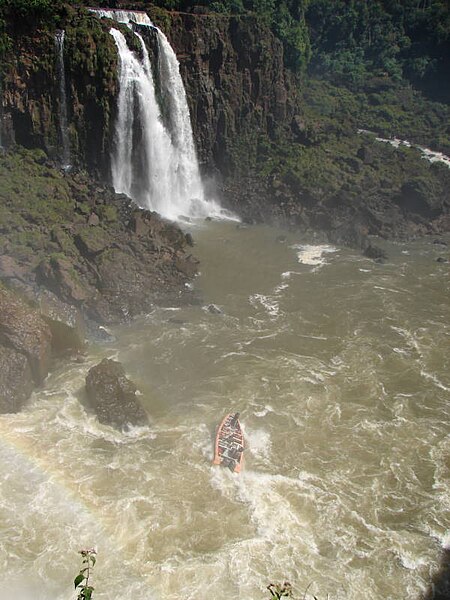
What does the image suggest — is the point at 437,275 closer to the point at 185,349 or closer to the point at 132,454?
the point at 185,349

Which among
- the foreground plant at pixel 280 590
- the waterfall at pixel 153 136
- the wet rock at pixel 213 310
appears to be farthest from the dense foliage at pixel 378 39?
the foreground plant at pixel 280 590

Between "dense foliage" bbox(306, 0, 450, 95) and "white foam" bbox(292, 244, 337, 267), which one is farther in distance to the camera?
"dense foliage" bbox(306, 0, 450, 95)

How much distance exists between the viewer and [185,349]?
27.1 m

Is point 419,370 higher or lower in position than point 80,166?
lower

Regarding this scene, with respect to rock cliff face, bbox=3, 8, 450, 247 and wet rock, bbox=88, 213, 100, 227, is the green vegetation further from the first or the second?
wet rock, bbox=88, 213, 100, 227

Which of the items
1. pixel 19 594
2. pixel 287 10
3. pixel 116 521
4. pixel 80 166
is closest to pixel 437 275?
pixel 80 166

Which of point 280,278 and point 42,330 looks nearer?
point 42,330

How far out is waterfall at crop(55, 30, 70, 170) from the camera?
34.8 metres

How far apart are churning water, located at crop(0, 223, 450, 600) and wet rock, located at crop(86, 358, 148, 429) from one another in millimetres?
522

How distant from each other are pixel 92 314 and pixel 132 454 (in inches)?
408

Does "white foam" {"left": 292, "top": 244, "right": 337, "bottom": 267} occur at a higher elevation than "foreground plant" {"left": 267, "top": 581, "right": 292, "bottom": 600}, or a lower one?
lower

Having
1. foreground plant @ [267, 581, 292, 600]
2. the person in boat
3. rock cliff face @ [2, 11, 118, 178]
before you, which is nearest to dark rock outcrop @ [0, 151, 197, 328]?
rock cliff face @ [2, 11, 118, 178]

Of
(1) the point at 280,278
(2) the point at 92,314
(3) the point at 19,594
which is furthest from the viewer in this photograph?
(1) the point at 280,278

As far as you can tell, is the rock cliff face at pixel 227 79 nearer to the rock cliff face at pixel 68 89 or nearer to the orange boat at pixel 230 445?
the rock cliff face at pixel 68 89
